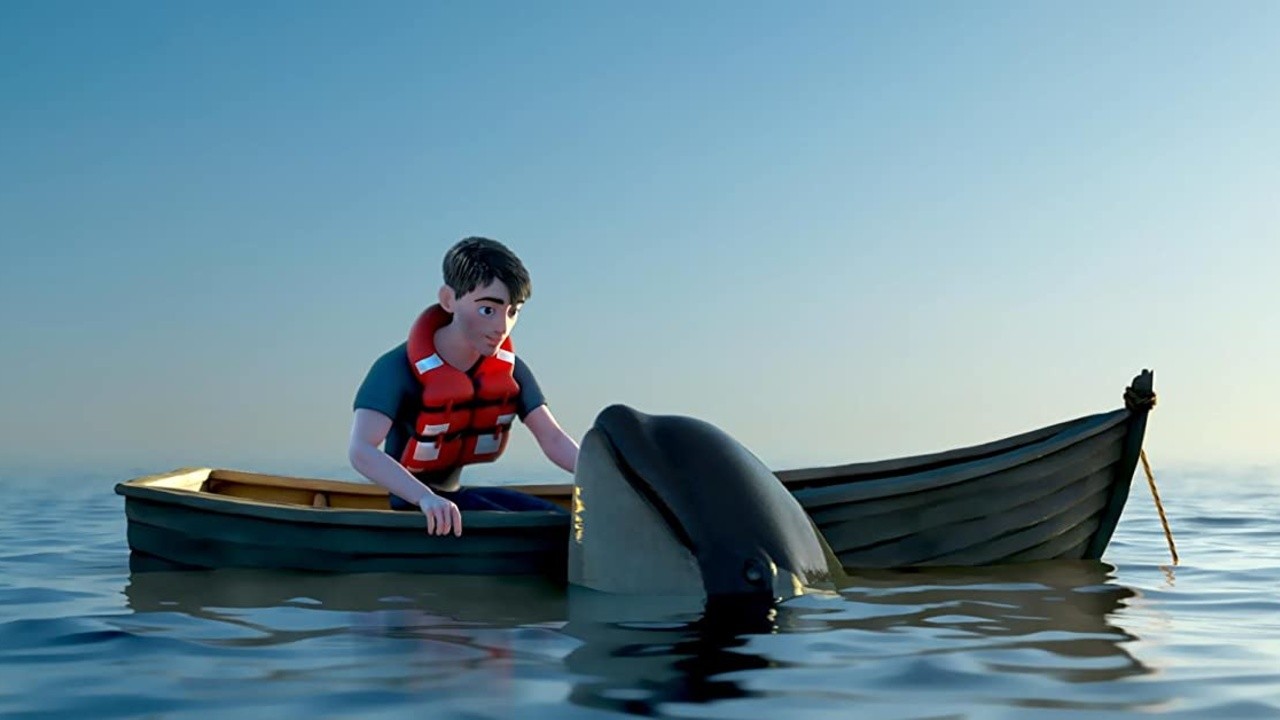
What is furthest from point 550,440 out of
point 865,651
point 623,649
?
point 865,651

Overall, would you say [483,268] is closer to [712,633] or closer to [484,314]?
[484,314]

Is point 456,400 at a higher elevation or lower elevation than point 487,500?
higher

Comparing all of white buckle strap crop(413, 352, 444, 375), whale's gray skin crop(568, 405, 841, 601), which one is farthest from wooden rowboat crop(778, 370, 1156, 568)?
white buckle strap crop(413, 352, 444, 375)

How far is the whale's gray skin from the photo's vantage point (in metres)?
5.51

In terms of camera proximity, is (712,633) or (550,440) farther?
(550,440)

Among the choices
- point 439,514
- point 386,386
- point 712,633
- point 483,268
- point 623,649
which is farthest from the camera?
point 386,386

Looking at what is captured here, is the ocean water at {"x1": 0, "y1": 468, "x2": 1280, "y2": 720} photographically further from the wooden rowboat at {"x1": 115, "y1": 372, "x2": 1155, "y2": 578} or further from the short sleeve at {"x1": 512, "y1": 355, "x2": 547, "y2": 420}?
the short sleeve at {"x1": 512, "y1": 355, "x2": 547, "y2": 420}

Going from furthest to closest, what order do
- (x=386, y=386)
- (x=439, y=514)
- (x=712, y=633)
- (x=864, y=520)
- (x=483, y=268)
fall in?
(x=864, y=520)
(x=386, y=386)
(x=483, y=268)
(x=439, y=514)
(x=712, y=633)

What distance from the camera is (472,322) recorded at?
270 inches

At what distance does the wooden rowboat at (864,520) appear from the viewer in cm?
676

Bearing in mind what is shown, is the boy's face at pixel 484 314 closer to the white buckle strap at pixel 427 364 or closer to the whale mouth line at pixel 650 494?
the white buckle strap at pixel 427 364

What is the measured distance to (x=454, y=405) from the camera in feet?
23.3

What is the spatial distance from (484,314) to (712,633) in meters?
2.74

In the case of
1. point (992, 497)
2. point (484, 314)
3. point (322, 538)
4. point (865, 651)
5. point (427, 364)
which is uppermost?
point (484, 314)
